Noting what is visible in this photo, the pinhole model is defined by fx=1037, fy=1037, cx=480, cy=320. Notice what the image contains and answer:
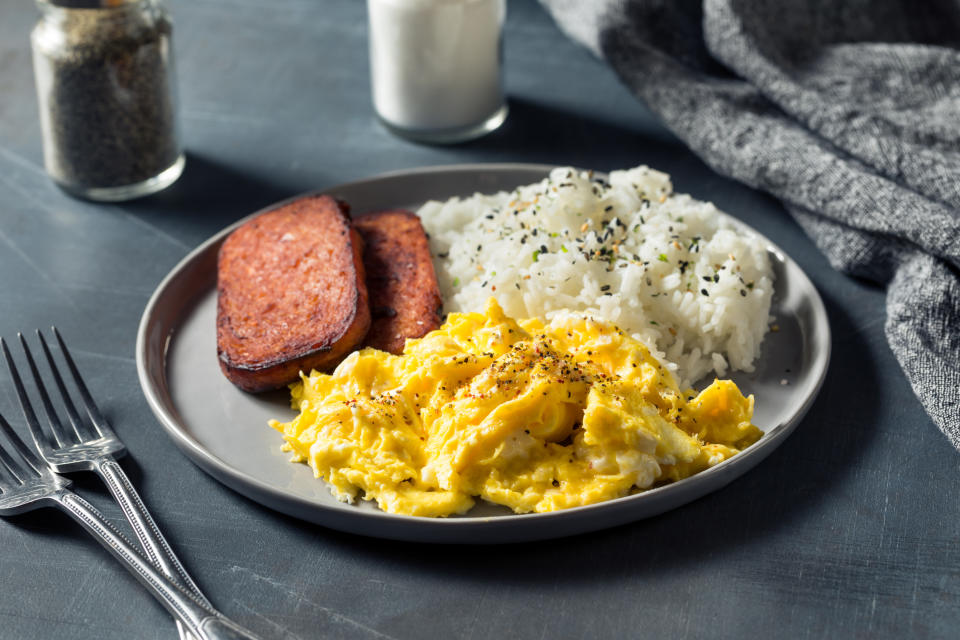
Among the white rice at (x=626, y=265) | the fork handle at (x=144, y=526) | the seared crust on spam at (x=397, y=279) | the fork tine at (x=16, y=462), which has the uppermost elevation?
the white rice at (x=626, y=265)

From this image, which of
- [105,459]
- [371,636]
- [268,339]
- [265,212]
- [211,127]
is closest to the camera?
[371,636]

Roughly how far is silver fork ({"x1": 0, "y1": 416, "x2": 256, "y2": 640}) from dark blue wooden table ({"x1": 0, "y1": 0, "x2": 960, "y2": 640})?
71mm

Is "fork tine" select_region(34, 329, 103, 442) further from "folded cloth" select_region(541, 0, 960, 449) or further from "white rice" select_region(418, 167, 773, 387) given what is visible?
"folded cloth" select_region(541, 0, 960, 449)

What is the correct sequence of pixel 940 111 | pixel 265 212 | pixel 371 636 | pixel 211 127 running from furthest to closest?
pixel 211 127
pixel 940 111
pixel 265 212
pixel 371 636

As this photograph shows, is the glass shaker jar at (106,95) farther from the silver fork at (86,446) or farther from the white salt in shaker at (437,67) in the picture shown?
the silver fork at (86,446)

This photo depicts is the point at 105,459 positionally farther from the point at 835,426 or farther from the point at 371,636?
the point at 835,426

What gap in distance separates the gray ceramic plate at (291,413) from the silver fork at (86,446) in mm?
153

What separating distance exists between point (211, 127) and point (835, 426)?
286cm

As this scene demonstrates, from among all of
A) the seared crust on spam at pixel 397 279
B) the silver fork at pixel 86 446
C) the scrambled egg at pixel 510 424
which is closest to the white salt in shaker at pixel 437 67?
the seared crust on spam at pixel 397 279

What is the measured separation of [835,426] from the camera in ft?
9.06

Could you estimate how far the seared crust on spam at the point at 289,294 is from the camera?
2764mm

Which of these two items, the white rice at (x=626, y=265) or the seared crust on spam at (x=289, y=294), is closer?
the seared crust on spam at (x=289, y=294)

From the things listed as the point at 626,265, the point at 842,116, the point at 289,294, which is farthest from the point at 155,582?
the point at 842,116

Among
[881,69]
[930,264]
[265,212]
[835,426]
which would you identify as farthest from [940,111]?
[265,212]
